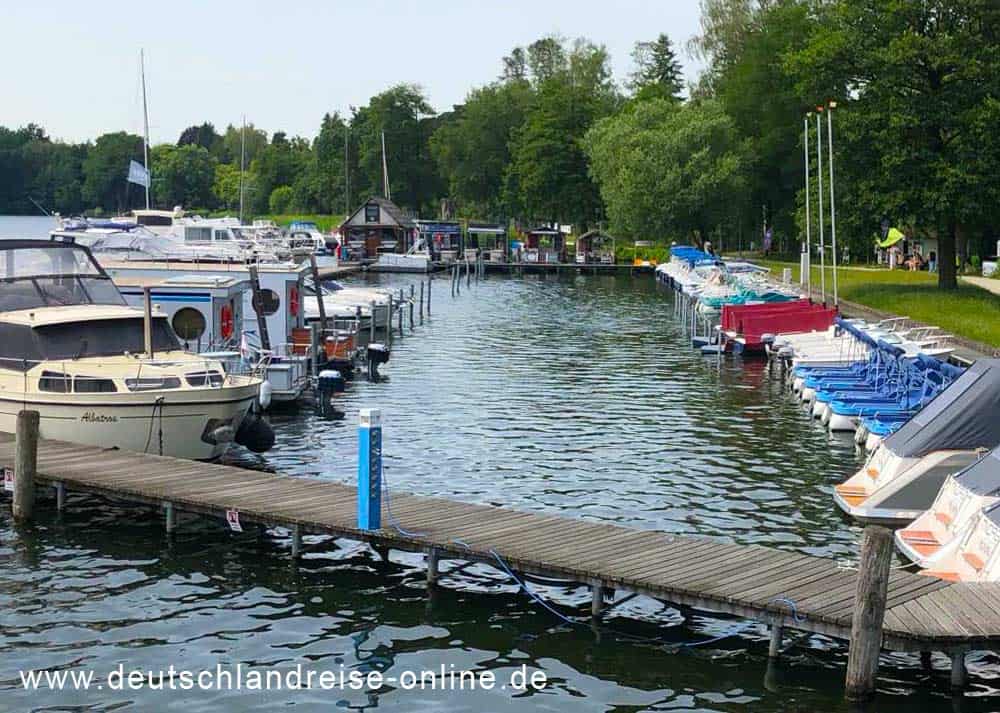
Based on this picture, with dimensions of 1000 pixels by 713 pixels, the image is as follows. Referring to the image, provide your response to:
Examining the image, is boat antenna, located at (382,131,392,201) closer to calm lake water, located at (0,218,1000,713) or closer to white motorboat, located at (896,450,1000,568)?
calm lake water, located at (0,218,1000,713)

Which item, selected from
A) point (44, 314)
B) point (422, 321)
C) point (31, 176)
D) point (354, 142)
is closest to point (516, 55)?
point (354, 142)

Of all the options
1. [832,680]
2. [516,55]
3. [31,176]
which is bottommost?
[832,680]

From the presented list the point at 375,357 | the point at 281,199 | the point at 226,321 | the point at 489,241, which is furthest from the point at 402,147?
the point at 226,321

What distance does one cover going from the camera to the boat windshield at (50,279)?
29172mm

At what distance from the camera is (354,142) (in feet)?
544

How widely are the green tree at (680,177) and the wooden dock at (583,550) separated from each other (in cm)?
7659

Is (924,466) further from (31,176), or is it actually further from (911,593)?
(31,176)

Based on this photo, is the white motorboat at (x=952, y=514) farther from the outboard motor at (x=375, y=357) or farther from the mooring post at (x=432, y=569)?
the outboard motor at (x=375, y=357)

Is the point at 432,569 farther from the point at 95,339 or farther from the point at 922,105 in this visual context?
the point at 922,105

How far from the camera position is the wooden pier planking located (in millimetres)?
16031

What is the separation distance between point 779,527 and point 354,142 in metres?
147

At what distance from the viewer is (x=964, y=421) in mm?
23609

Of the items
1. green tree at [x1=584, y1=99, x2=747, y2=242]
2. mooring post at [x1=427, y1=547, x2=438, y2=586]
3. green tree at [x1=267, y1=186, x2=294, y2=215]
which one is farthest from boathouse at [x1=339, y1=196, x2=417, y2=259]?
mooring post at [x1=427, y1=547, x2=438, y2=586]

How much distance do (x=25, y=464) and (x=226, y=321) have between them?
13048mm
